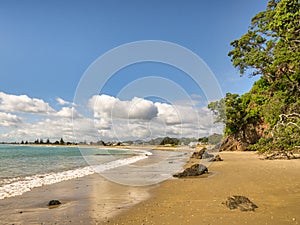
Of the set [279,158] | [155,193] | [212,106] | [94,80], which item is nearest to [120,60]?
[94,80]

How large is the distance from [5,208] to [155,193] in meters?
5.09

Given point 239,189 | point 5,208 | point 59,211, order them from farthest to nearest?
Result: point 239,189 < point 5,208 < point 59,211

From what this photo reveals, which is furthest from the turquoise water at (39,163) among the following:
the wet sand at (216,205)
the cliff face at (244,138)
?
the cliff face at (244,138)

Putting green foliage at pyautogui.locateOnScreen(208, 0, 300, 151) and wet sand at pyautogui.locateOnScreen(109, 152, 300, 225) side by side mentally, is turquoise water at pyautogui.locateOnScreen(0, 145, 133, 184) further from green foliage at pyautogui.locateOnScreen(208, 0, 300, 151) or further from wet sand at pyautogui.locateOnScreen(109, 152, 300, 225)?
green foliage at pyautogui.locateOnScreen(208, 0, 300, 151)

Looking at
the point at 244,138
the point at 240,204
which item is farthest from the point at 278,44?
the point at 244,138

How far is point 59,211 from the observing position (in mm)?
7348

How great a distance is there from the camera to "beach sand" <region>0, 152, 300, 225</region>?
604 centimetres

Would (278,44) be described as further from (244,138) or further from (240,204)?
(244,138)

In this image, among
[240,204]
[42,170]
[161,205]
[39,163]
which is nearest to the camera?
[240,204]

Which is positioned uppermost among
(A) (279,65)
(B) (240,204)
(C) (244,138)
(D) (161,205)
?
(A) (279,65)

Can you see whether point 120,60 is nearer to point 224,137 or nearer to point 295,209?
point 295,209

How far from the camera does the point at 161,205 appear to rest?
7.61m

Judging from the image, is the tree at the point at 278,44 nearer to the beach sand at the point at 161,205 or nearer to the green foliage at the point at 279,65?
the green foliage at the point at 279,65

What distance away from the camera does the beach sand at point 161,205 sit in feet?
19.8
